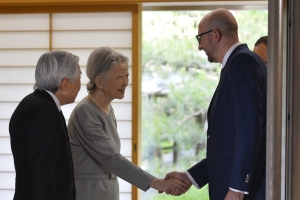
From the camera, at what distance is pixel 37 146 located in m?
2.14

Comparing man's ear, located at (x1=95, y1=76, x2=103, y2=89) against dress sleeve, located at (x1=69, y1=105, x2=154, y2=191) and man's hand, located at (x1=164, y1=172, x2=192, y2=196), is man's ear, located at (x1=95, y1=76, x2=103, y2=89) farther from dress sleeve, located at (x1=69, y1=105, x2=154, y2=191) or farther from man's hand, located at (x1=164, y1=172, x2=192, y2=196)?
man's hand, located at (x1=164, y1=172, x2=192, y2=196)

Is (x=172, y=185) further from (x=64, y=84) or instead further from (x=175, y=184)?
(x=64, y=84)

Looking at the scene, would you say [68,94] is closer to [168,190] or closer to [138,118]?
[168,190]

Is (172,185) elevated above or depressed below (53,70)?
below

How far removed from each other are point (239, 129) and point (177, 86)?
215 inches

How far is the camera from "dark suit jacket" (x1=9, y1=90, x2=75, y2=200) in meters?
2.14

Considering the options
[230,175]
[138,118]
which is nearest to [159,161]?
[138,118]

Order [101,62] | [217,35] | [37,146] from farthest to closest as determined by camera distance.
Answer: [101,62] → [217,35] → [37,146]

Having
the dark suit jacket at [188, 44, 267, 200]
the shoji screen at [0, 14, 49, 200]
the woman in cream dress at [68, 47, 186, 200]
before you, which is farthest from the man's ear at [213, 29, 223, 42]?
the shoji screen at [0, 14, 49, 200]

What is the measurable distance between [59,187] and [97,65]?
0.87 meters

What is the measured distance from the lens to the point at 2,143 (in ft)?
14.7

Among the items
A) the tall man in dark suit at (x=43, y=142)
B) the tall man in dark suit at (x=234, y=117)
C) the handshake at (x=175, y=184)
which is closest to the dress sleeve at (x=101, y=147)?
the handshake at (x=175, y=184)

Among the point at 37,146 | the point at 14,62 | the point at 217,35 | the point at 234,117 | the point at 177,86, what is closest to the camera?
the point at 37,146

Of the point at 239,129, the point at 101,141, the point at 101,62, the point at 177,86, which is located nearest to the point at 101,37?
the point at 101,62
